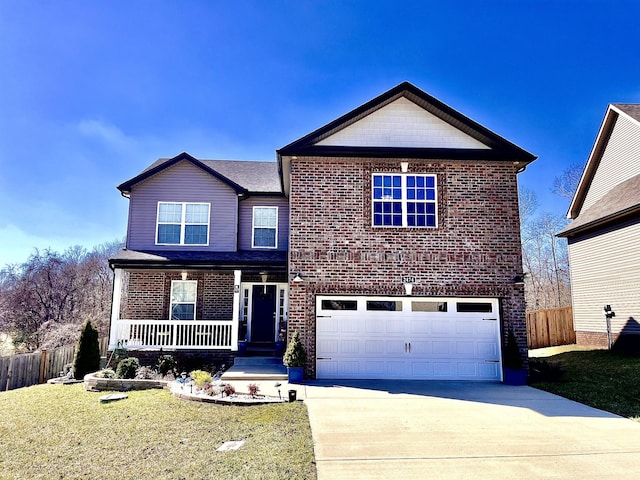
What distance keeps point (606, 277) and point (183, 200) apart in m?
17.2

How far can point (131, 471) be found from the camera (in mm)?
5473

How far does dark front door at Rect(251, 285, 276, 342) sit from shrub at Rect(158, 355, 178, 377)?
3.90 meters

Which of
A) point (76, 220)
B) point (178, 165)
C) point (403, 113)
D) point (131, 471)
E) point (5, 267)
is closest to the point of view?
point (131, 471)

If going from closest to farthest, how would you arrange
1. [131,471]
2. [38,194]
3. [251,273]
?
[131,471]
[251,273]
[38,194]

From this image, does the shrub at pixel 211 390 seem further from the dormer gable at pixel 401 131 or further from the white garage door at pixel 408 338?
the dormer gable at pixel 401 131

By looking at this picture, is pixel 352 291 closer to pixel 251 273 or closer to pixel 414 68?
pixel 251 273

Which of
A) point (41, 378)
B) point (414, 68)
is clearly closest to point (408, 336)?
point (414, 68)

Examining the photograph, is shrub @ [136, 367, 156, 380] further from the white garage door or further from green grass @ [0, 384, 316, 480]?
the white garage door

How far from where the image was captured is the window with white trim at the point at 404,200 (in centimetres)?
1258

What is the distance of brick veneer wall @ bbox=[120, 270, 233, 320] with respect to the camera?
15.8m

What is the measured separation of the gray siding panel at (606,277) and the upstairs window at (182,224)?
1571 centimetres

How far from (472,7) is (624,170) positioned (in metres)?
10.2

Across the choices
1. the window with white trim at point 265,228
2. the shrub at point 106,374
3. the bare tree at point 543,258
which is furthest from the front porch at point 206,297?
the bare tree at point 543,258

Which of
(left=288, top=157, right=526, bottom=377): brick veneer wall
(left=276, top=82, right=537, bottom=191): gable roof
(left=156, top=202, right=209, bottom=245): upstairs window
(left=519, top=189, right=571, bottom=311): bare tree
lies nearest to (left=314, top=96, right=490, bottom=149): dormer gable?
(left=276, top=82, right=537, bottom=191): gable roof
